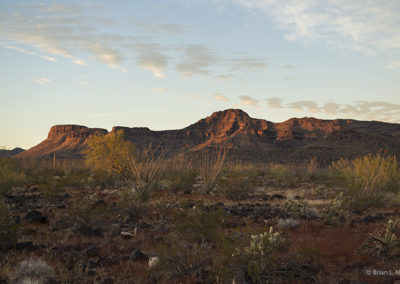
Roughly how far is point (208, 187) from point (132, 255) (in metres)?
9.80

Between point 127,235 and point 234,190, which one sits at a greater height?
point 234,190

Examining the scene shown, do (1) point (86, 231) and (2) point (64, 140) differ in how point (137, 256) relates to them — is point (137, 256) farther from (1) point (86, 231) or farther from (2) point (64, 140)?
(2) point (64, 140)

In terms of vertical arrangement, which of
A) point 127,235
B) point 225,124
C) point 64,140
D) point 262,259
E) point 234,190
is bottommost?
point 127,235

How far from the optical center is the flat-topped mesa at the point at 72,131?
342 feet

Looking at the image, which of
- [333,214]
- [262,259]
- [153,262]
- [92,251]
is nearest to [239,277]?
[262,259]

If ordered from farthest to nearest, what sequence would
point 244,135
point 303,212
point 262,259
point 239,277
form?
1. point 244,135
2. point 303,212
3. point 262,259
4. point 239,277

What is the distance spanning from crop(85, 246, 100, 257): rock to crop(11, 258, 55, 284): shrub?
1170 mm

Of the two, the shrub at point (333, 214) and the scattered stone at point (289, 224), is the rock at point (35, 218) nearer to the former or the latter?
the scattered stone at point (289, 224)

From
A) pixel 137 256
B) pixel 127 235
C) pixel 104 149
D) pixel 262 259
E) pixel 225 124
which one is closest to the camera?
pixel 262 259

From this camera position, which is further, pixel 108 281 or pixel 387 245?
pixel 387 245

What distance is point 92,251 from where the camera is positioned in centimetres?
570

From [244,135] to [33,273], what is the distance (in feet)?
255

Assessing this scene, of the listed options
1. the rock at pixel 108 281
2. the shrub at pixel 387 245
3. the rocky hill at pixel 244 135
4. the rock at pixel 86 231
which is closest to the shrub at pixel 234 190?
the rock at pixel 86 231

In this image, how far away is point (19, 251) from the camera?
219 inches
